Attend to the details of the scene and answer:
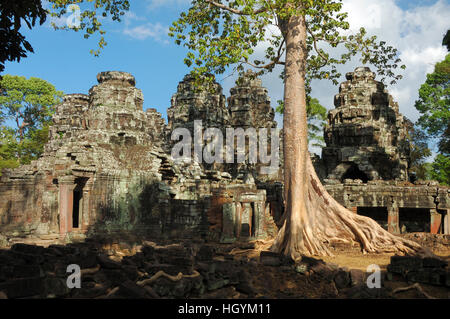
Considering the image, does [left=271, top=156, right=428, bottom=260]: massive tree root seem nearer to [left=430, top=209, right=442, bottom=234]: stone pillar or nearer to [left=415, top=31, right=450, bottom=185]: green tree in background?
[left=430, top=209, right=442, bottom=234]: stone pillar

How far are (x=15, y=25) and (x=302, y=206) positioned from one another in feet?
27.8

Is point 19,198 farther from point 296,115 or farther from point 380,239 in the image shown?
point 380,239

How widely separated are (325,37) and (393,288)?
8.37m

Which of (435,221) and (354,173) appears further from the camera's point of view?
(354,173)

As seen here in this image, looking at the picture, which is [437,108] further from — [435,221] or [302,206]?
[302,206]

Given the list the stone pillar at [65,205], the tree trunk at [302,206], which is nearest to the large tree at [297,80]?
the tree trunk at [302,206]

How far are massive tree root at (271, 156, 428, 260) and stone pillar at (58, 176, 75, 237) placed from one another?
745 centimetres

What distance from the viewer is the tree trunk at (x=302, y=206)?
1039cm

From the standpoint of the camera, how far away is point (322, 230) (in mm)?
11703

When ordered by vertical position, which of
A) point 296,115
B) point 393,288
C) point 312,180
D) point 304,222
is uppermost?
point 296,115

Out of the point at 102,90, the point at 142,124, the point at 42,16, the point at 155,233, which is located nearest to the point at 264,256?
the point at 155,233

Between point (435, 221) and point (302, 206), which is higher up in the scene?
point (302, 206)

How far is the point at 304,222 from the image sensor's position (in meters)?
10.5

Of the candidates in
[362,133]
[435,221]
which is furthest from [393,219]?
[362,133]
